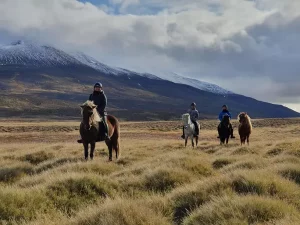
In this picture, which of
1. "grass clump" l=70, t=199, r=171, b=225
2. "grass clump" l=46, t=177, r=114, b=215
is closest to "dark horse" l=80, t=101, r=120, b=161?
"grass clump" l=46, t=177, r=114, b=215

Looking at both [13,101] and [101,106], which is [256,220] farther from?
[13,101]

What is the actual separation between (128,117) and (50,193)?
139310 millimetres

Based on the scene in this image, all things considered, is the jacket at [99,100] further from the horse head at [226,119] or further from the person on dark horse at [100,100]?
the horse head at [226,119]

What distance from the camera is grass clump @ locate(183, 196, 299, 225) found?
6508 millimetres

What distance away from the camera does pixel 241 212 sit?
676 centimetres

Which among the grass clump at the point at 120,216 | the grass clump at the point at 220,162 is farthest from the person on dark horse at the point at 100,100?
the grass clump at the point at 120,216

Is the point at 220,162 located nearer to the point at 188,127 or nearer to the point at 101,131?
the point at 101,131

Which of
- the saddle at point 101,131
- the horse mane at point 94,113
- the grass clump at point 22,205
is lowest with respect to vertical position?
the grass clump at point 22,205

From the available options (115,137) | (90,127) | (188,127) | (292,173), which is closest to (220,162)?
(292,173)

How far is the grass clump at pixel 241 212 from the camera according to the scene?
651cm

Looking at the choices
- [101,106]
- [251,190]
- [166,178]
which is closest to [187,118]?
[101,106]

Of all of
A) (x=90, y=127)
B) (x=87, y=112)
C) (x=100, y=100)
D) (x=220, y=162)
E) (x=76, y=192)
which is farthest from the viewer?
→ (x=100, y=100)

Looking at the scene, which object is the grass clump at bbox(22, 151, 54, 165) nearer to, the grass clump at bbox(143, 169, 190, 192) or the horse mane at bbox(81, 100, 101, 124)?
the horse mane at bbox(81, 100, 101, 124)

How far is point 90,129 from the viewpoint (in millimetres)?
16172
